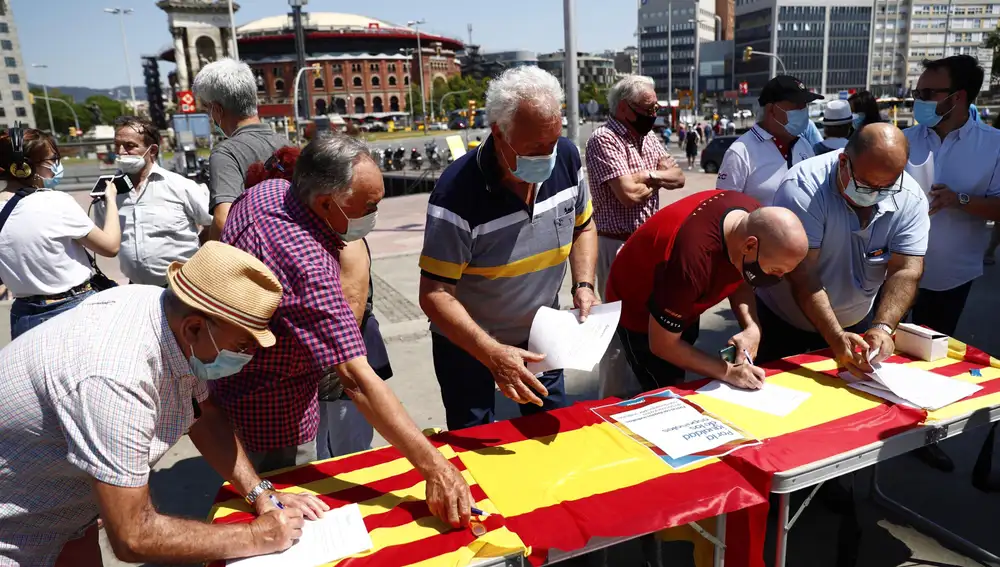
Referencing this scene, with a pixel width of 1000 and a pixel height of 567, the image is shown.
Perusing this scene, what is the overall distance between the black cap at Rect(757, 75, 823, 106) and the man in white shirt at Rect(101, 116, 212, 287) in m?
3.62

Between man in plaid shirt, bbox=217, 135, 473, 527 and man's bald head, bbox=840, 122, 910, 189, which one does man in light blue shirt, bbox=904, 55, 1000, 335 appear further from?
man in plaid shirt, bbox=217, 135, 473, 527

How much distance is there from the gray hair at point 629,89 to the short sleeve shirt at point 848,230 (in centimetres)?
139

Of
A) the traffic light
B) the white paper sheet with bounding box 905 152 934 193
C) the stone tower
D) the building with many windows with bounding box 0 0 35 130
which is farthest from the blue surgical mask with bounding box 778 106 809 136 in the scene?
the building with many windows with bounding box 0 0 35 130

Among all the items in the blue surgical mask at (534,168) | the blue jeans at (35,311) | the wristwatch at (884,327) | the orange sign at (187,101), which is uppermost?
the orange sign at (187,101)

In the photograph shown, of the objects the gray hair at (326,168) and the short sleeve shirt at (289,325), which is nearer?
→ the short sleeve shirt at (289,325)

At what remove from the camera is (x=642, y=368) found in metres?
3.01

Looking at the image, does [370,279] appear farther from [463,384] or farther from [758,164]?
[758,164]

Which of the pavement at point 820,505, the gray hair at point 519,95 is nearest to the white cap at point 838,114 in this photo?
the pavement at point 820,505

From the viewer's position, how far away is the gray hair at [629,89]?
414 cm

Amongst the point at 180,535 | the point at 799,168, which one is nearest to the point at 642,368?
the point at 799,168

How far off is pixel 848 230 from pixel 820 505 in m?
1.40

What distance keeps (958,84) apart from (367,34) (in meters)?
101

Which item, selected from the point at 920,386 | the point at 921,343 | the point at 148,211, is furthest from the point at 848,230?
the point at 148,211

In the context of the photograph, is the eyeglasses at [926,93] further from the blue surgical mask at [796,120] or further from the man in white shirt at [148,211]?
the man in white shirt at [148,211]
